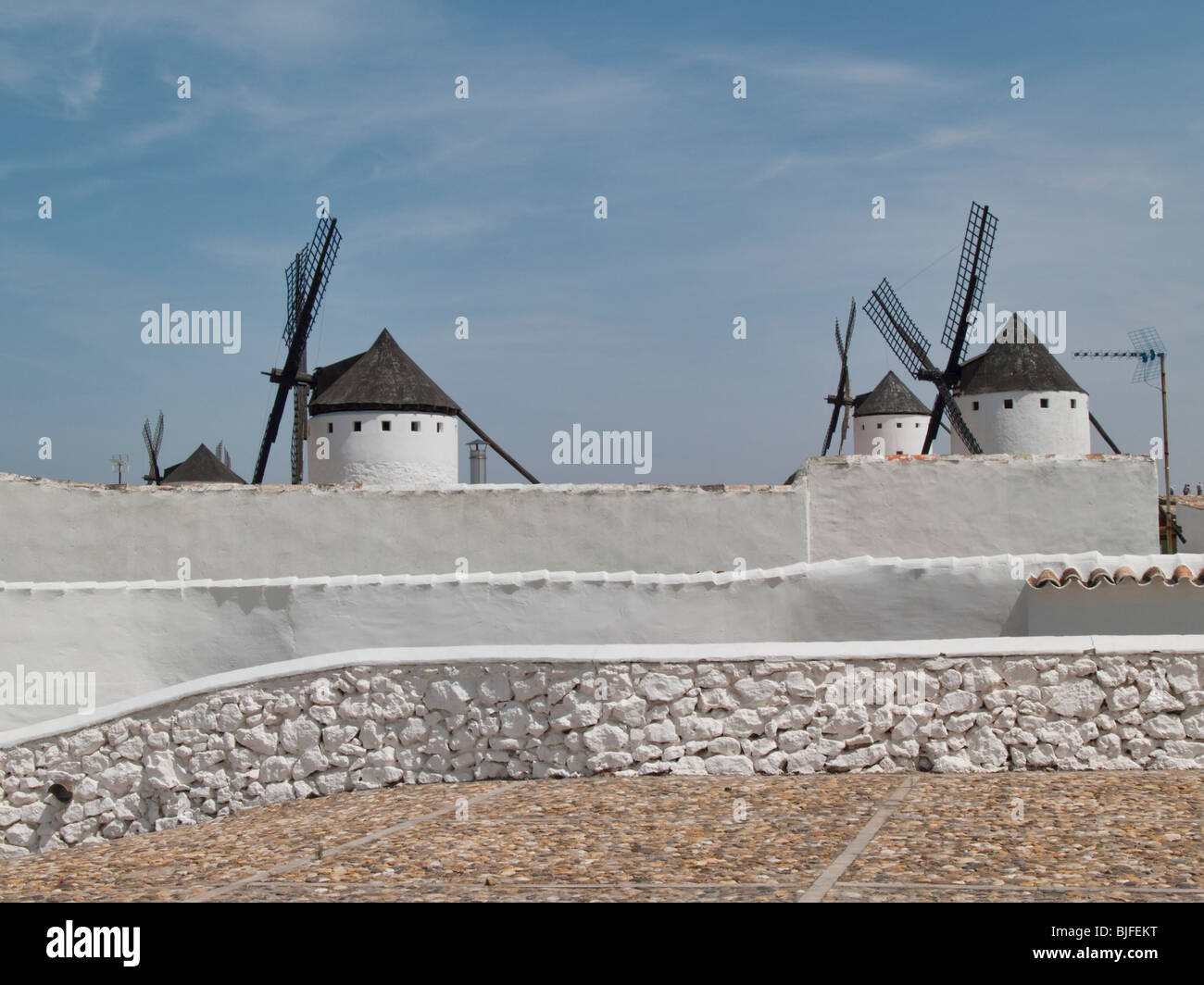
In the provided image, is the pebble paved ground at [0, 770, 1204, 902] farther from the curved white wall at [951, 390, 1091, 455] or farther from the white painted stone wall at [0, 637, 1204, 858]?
the curved white wall at [951, 390, 1091, 455]

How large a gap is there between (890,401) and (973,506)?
18851mm

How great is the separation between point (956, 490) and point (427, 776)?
30.3 ft

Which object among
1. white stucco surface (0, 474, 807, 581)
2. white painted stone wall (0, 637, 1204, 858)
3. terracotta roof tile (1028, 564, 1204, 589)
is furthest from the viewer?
white stucco surface (0, 474, 807, 581)

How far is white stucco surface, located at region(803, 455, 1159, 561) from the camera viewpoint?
1479 centimetres

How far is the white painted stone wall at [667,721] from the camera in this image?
7.29 m

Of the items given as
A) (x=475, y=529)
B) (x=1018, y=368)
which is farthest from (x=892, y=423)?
(x=475, y=529)

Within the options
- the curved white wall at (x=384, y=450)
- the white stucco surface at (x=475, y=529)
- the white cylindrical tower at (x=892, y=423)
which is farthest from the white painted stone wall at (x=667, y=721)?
the white cylindrical tower at (x=892, y=423)

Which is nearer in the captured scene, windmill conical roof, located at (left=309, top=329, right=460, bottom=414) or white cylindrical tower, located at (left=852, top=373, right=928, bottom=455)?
windmill conical roof, located at (left=309, top=329, right=460, bottom=414)

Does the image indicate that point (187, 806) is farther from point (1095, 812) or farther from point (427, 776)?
point (1095, 812)

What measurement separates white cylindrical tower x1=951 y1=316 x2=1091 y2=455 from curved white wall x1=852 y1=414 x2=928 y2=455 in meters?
10.2

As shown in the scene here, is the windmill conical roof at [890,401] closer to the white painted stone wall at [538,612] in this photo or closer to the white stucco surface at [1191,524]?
the white stucco surface at [1191,524]

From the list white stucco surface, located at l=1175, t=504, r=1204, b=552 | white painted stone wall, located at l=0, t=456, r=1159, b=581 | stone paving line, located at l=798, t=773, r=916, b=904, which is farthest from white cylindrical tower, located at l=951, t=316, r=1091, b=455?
stone paving line, located at l=798, t=773, r=916, b=904

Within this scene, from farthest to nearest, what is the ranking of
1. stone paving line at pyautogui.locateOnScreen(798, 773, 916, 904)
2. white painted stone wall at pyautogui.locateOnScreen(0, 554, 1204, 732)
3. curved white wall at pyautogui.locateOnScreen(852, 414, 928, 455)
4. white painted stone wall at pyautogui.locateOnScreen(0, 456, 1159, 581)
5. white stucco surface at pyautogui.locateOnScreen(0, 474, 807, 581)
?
curved white wall at pyautogui.locateOnScreen(852, 414, 928, 455) → white stucco surface at pyautogui.locateOnScreen(0, 474, 807, 581) → white painted stone wall at pyautogui.locateOnScreen(0, 456, 1159, 581) → white painted stone wall at pyautogui.locateOnScreen(0, 554, 1204, 732) → stone paving line at pyautogui.locateOnScreen(798, 773, 916, 904)
